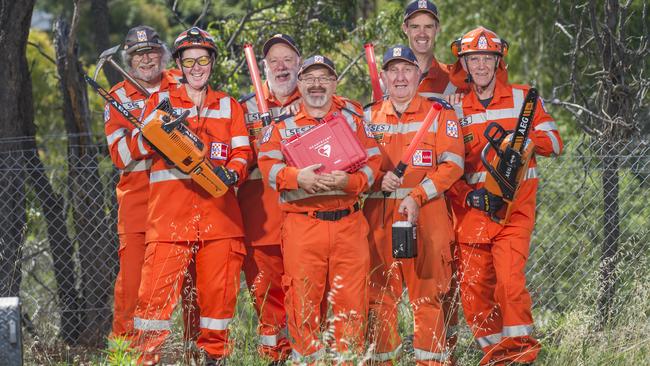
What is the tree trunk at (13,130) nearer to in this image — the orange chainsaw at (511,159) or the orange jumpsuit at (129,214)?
the orange jumpsuit at (129,214)

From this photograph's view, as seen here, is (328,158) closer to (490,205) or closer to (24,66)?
(490,205)

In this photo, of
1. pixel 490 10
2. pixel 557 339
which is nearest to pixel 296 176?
pixel 557 339

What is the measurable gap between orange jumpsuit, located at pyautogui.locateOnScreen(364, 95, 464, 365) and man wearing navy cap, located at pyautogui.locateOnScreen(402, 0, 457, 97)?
558 millimetres

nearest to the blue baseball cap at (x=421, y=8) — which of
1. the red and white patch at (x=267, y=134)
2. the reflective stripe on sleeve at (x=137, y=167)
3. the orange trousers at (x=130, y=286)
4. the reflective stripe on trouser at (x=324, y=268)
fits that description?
the red and white patch at (x=267, y=134)

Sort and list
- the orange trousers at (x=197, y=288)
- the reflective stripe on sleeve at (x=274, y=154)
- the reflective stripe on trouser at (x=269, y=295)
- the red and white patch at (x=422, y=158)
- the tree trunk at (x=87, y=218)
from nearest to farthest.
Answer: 1. the orange trousers at (x=197, y=288)
2. the reflective stripe on sleeve at (x=274, y=154)
3. the red and white patch at (x=422, y=158)
4. the reflective stripe on trouser at (x=269, y=295)
5. the tree trunk at (x=87, y=218)

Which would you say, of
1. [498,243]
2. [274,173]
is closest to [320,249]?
[274,173]

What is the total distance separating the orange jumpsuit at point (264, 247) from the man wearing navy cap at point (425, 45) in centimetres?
95

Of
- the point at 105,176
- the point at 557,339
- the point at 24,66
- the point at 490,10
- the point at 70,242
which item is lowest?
the point at 557,339

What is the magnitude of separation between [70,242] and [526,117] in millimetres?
4348

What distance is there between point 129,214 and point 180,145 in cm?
89

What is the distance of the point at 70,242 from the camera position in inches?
344

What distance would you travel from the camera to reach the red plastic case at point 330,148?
20.0 feet

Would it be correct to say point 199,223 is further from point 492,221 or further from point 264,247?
point 492,221

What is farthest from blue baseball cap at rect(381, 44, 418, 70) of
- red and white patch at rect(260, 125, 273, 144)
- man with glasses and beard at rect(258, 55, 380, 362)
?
red and white patch at rect(260, 125, 273, 144)
